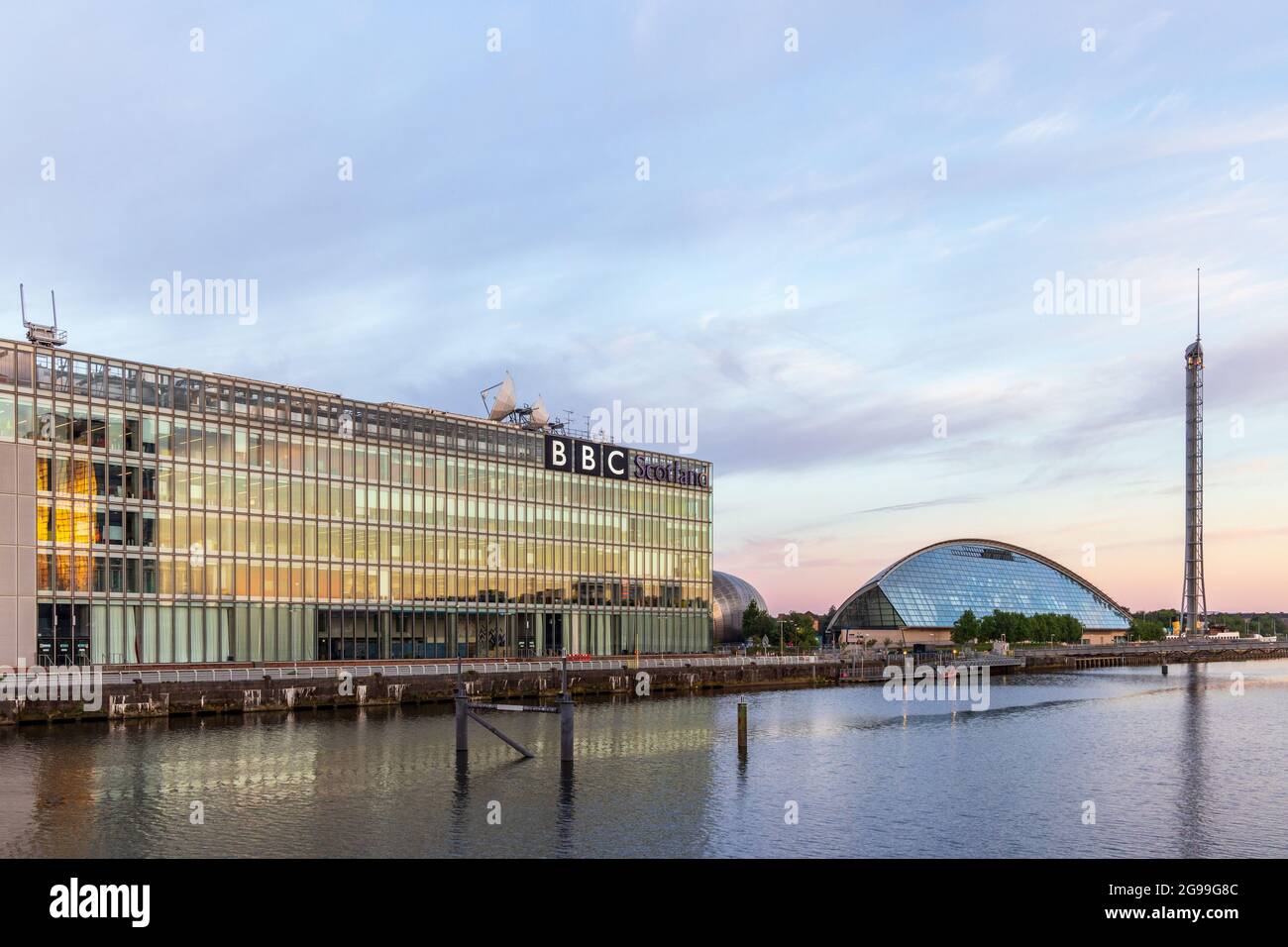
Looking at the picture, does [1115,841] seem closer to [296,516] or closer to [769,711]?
[769,711]

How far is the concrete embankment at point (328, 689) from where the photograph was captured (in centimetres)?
7044

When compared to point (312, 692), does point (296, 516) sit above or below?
above

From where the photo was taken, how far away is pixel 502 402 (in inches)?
5428

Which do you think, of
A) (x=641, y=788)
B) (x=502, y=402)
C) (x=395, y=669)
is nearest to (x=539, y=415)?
(x=502, y=402)

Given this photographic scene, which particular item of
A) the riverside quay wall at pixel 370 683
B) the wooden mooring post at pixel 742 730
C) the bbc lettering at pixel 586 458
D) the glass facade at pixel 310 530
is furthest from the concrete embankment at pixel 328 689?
the wooden mooring post at pixel 742 730

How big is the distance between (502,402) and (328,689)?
60.9 metres

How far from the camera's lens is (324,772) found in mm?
50344

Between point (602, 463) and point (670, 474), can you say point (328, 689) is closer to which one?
point (602, 463)

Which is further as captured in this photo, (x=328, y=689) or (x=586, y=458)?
(x=586, y=458)

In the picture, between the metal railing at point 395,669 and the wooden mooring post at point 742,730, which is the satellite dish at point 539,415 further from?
the wooden mooring post at point 742,730

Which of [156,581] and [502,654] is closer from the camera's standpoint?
[156,581]

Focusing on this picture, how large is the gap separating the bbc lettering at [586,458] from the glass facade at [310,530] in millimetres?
1175
